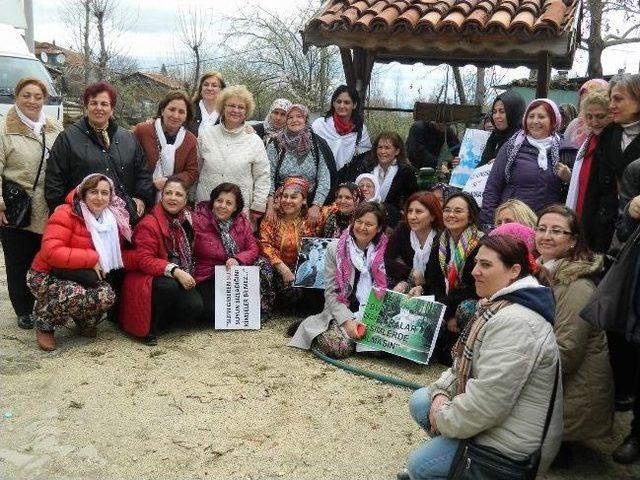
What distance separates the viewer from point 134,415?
11.7 feet

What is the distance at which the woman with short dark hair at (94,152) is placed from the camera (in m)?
4.60

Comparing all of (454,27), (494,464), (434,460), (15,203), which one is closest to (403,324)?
(434,460)

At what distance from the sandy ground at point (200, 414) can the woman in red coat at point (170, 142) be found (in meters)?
1.38

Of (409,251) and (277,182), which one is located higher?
(277,182)

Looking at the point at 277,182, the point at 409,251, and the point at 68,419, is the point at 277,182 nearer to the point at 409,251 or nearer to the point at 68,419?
the point at 409,251

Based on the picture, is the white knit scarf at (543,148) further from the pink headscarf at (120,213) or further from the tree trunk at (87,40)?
the tree trunk at (87,40)

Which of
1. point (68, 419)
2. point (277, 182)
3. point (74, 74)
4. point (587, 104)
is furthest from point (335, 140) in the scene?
point (74, 74)

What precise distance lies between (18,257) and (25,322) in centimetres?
54

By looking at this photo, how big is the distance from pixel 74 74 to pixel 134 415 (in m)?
28.3

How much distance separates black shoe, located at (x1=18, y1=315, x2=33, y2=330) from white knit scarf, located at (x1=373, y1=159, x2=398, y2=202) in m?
3.16

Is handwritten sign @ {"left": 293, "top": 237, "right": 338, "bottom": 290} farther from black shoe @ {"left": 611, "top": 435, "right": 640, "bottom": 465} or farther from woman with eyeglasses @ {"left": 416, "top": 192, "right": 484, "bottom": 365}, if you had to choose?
black shoe @ {"left": 611, "top": 435, "right": 640, "bottom": 465}

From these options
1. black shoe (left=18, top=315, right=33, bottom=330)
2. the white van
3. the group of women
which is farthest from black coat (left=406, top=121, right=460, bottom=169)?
the white van

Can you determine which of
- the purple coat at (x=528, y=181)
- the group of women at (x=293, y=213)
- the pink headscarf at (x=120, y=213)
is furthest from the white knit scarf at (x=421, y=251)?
→ the pink headscarf at (x=120, y=213)

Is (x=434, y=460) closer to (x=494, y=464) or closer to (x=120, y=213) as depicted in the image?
(x=494, y=464)
